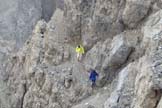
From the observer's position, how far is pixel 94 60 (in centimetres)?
3341

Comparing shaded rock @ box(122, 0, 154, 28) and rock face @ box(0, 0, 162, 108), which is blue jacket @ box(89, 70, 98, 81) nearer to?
rock face @ box(0, 0, 162, 108)

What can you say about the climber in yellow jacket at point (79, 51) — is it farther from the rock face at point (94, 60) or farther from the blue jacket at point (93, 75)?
the blue jacket at point (93, 75)

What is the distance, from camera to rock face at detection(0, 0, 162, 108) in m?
26.0

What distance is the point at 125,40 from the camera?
3083 centimetres

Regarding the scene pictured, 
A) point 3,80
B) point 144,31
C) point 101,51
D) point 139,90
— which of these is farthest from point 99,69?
point 3,80

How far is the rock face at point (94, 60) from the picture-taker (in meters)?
26.0

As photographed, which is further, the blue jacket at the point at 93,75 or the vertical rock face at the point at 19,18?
the vertical rock face at the point at 19,18

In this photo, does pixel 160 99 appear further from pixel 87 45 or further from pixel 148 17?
pixel 87 45

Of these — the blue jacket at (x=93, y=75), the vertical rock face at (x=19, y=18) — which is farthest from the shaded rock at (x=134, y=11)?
the vertical rock face at (x=19, y=18)

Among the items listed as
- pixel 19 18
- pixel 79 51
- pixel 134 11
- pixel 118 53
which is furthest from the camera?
pixel 19 18

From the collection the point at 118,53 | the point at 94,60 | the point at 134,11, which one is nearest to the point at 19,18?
the point at 94,60

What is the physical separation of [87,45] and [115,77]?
5.11m

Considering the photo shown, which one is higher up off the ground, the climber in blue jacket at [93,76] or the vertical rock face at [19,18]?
the vertical rock face at [19,18]

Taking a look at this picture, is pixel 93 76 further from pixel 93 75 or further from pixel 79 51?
pixel 79 51
